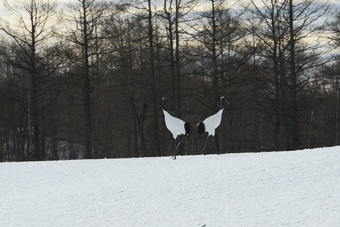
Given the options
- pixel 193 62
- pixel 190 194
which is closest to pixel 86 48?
pixel 193 62

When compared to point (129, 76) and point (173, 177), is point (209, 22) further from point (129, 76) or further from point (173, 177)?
point (173, 177)

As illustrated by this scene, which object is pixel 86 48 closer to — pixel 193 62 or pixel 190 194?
pixel 193 62

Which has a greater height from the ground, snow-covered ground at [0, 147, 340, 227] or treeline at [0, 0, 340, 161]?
treeline at [0, 0, 340, 161]

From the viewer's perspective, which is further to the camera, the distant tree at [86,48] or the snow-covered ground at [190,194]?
the distant tree at [86,48]

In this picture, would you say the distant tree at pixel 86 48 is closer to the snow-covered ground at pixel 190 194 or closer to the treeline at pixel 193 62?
the treeline at pixel 193 62

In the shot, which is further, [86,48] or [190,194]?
[86,48]

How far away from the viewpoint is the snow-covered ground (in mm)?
5883

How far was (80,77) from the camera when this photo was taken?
2369 cm

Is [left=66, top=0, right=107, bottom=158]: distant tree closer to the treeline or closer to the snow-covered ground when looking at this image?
the treeline

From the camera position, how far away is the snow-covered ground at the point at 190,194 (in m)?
5.88

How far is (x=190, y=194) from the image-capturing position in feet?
24.0

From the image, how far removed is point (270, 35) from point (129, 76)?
7.02 m

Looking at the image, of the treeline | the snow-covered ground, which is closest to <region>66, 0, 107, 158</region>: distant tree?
the treeline

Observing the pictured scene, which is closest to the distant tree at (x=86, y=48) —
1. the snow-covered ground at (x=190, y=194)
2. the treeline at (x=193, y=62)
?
the treeline at (x=193, y=62)
